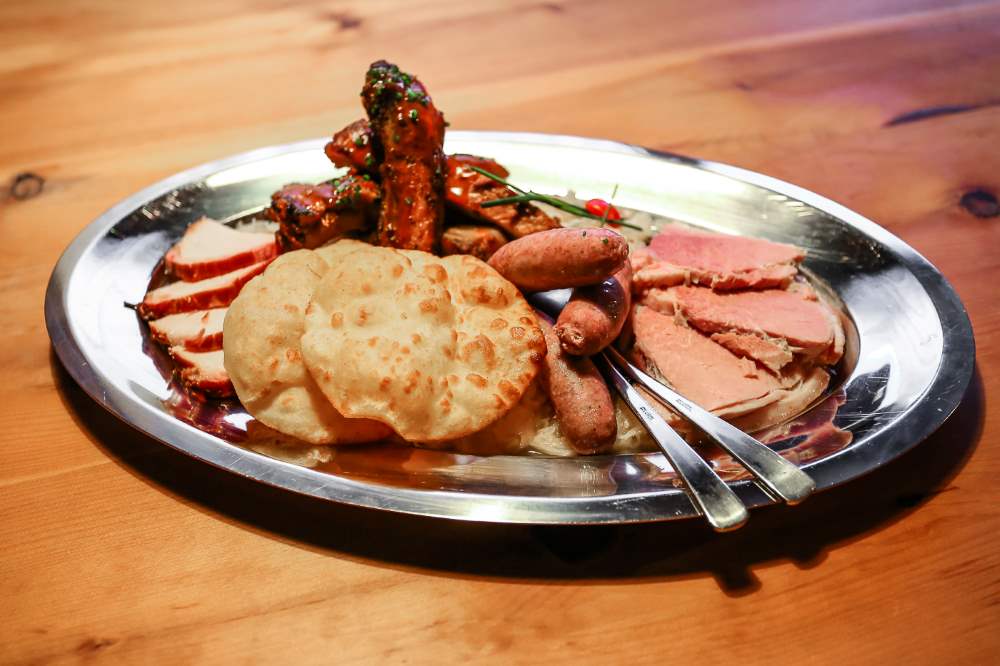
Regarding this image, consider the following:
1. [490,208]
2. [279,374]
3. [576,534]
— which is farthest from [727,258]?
[279,374]

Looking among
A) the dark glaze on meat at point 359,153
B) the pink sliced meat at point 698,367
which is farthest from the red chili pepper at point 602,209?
the pink sliced meat at point 698,367

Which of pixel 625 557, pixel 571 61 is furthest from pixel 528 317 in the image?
pixel 571 61

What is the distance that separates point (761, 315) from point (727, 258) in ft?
1.01

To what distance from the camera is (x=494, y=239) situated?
A: 2693mm

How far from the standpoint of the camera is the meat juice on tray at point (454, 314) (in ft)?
6.98

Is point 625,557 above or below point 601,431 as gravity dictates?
below

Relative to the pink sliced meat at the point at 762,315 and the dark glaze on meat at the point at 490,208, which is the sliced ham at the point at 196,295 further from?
the pink sliced meat at the point at 762,315

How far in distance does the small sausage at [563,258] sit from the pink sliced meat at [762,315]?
402 mm

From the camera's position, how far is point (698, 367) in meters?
Result: 2.38

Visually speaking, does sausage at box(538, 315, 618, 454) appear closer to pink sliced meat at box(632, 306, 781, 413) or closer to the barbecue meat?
pink sliced meat at box(632, 306, 781, 413)

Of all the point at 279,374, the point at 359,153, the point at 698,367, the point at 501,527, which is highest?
the point at 359,153

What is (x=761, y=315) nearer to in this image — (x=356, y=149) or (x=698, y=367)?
(x=698, y=367)

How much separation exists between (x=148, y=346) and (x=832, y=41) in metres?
4.27

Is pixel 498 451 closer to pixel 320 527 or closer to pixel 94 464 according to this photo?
pixel 320 527
